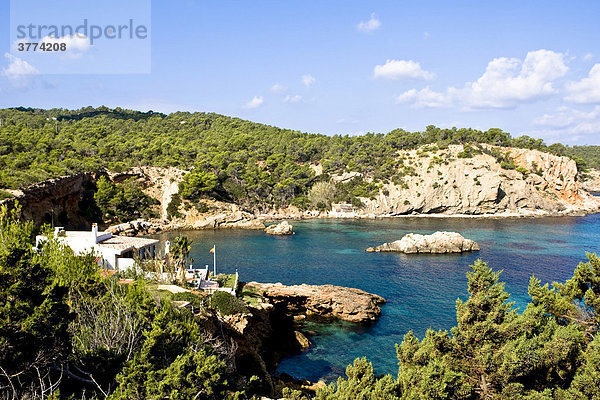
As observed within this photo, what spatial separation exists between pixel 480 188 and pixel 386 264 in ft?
168

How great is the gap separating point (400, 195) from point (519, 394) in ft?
254

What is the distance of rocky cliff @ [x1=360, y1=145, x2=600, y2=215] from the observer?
87375 millimetres

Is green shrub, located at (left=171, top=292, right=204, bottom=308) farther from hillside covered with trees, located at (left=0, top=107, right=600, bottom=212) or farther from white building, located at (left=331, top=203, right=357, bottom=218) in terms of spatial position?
white building, located at (left=331, top=203, right=357, bottom=218)

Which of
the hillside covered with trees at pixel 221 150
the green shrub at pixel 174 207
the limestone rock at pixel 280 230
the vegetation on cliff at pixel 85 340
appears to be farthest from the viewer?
the green shrub at pixel 174 207

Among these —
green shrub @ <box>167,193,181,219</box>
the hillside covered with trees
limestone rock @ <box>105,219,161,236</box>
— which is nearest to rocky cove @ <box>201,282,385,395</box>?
limestone rock @ <box>105,219,161,236</box>

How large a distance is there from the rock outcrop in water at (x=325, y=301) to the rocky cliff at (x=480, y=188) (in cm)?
5481

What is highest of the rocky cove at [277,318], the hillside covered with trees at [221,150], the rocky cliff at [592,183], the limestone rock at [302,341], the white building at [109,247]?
the hillside covered with trees at [221,150]

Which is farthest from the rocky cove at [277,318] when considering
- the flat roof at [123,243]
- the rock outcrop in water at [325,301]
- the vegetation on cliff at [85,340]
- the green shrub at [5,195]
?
the green shrub at [5,195]

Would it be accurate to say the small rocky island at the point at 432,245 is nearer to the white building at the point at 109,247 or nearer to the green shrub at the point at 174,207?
the white building at the point at 109,247

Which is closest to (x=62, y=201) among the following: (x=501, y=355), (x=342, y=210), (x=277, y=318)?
(x=277, y=318)

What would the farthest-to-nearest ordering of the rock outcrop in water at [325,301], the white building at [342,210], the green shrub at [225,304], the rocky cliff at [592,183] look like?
the rocky cliff at [592,183] → the white building at [342,210] → the rock outcrop in water at [325,301] → the green shrub at [225,304]

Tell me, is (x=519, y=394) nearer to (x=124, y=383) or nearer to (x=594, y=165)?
(x=124, y=383)

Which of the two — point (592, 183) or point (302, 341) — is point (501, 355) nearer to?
point (302, 341)

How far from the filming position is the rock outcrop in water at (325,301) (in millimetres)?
31141
